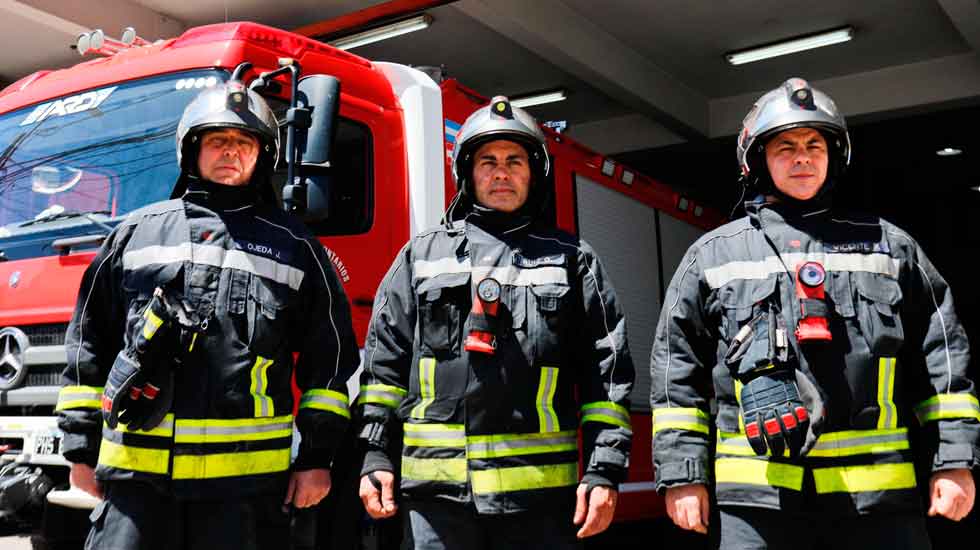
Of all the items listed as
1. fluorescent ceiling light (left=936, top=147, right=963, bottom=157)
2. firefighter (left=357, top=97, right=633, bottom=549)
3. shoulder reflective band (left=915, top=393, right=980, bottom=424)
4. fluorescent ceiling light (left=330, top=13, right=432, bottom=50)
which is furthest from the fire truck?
fluorescent ceiling light (left=936, top=147, right=963, bottom=157)

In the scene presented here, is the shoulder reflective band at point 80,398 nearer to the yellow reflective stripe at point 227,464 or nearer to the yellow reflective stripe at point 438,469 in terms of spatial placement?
the yellow reflective stripe at point 227,464

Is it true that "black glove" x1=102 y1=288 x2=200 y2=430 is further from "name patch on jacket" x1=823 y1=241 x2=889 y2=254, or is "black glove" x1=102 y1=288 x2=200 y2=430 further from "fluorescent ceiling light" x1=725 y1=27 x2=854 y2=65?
"fluorescent ceiling light" x1=725 y1=27 x2=854 y2=65

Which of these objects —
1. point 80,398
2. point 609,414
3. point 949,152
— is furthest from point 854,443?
point 949,152

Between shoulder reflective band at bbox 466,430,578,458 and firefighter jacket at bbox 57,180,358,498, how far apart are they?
0.41 meters

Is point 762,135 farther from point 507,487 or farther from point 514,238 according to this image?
point 507,487

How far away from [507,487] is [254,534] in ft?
2.28

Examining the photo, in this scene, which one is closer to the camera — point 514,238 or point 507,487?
point 507,487

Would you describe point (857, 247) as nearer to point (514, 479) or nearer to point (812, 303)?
point (812, 303)

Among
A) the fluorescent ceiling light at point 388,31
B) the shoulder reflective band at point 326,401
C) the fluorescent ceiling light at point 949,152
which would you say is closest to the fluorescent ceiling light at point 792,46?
the fluorescent ceiling light at point 388,31

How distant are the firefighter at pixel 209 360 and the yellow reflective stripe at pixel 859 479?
1.32 metres

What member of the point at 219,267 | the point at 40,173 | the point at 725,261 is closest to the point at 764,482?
the point at 725,261

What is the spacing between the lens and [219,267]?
273 centimetres

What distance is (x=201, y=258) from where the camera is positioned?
273cm

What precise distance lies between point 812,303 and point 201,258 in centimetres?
167
